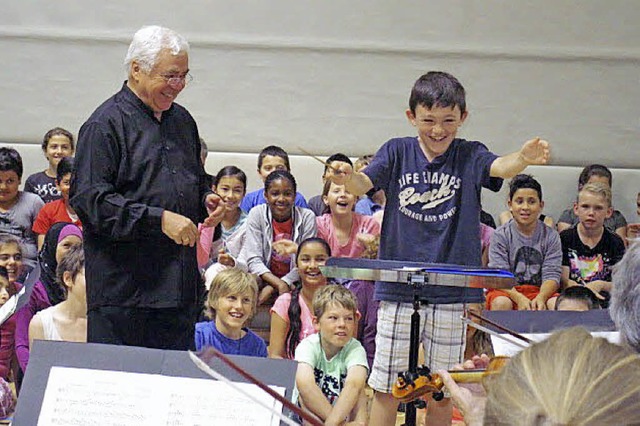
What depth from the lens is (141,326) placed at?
8.98 ft

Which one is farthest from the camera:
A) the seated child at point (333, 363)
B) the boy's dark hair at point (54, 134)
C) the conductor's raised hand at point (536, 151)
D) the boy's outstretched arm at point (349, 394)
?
the boy's dark hair at point (54, 134)

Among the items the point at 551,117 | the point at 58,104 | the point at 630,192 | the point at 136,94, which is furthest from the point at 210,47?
the point at 136,94

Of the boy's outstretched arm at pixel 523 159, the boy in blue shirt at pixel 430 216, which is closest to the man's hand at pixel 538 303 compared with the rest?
the boy in blue shirt at pixel 430 216

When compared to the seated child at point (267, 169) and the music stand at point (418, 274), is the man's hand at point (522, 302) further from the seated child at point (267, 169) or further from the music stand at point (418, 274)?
the music stand at point (418, 274)

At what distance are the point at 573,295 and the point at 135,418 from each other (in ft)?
8.43

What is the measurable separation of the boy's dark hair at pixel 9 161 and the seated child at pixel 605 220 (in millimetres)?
3084

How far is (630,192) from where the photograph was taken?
19.6 feet

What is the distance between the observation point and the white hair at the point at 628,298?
1482mm

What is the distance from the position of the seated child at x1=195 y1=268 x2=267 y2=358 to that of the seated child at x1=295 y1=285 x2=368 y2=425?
0.22m

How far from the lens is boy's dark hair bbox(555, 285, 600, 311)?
427cm

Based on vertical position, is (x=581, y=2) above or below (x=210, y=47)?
above

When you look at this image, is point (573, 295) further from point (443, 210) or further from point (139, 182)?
point (139, 182)

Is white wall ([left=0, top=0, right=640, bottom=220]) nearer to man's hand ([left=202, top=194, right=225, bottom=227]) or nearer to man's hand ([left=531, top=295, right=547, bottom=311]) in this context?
man's hand ([left=531, top=295, right=547, bottom=311])

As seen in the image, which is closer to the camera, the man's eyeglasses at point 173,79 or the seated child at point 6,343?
the man's eyeglasses at point 173,79
